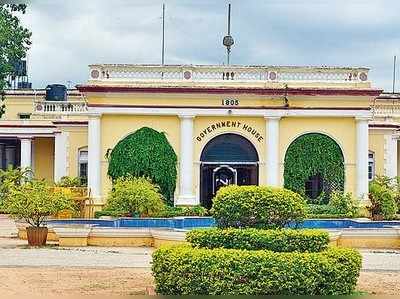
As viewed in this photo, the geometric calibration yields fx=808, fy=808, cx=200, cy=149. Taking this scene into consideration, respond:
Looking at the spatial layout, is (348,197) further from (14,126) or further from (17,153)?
(17,153)

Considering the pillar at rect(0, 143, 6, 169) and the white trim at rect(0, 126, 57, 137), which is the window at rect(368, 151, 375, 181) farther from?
the pillar at rect(0, 143, 6, 169)

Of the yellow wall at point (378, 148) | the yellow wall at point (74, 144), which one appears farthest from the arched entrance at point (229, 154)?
the yellow wall at point (74, 144)

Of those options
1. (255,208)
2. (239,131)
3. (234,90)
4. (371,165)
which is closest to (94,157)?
(239,131)

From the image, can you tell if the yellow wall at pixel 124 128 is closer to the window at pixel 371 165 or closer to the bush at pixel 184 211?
the bush at pixel 184 211

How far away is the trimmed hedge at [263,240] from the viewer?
10977 mm

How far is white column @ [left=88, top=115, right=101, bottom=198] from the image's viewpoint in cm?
2720

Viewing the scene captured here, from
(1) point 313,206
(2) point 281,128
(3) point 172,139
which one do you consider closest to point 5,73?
(3) point 172,139

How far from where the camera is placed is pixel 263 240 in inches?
432

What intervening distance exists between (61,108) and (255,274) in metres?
24.8

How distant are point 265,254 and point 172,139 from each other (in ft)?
57.4

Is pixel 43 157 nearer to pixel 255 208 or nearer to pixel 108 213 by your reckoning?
pixel 108 213

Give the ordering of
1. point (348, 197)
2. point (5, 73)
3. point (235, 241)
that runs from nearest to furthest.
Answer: point (235, 241) < point (348, 197) < point (5, 73)

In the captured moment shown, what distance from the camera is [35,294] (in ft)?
35.7

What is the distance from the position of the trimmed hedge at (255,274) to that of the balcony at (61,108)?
72.1 feet
